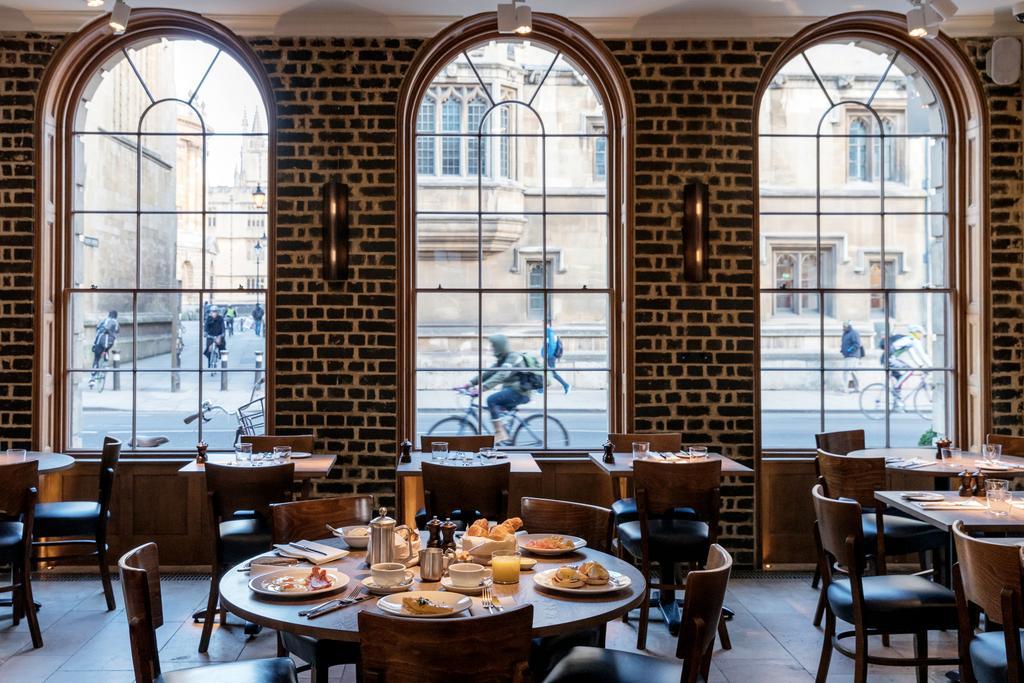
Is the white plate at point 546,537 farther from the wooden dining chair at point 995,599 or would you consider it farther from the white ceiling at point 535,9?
the white ceiling at point 535,9

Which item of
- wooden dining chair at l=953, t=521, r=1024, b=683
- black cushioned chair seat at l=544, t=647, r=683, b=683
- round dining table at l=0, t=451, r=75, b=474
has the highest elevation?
round dining table at l=0, t=451, r=75, b=474

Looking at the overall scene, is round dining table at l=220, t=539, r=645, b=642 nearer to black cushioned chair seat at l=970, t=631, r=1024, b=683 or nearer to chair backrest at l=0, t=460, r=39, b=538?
black cushioned chair seat at l=970, t=631, r=1024, b=683

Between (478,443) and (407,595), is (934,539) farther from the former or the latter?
(407,595)

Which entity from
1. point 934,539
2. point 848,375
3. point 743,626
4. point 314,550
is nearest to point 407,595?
point 314,550

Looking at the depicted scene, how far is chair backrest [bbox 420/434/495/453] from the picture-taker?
532 cm

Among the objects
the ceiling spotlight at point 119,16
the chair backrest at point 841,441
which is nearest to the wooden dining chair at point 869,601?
the chair backrest at point 841,441

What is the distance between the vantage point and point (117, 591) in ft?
17.3

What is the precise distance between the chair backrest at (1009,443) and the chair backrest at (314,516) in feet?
12.6

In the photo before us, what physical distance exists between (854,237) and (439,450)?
10.7 feet

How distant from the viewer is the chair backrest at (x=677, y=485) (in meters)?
4.25

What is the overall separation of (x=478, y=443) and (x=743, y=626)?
6.15 feet

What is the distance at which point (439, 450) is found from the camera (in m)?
4.90

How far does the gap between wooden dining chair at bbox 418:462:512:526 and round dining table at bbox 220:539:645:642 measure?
161 centimetres

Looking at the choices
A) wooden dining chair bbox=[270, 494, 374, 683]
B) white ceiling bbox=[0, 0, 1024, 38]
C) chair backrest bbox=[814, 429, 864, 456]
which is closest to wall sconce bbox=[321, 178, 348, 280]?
white ceiling bbox=[0, 0, 1024, 38]
